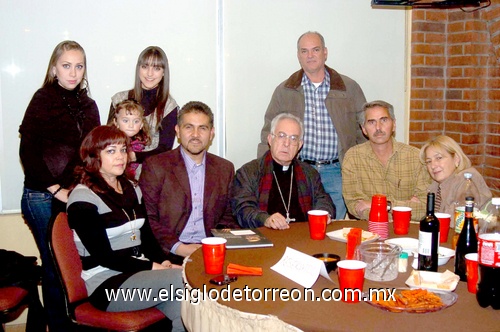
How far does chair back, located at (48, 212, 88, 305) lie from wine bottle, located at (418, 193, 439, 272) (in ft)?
4.73

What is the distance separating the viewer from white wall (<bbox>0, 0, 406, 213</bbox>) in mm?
3670

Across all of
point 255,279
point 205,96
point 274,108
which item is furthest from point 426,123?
point 255,279

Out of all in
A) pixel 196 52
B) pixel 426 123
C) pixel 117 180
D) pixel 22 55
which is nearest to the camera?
pixel 117 180

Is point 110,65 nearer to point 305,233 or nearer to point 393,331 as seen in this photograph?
point 305,233

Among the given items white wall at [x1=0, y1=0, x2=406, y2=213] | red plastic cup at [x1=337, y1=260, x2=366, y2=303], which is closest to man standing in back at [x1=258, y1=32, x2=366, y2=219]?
white wall at [x1=0, y1=0, x2=406, y2=213]

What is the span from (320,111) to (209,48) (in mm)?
930

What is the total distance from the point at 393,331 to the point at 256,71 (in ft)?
9.58

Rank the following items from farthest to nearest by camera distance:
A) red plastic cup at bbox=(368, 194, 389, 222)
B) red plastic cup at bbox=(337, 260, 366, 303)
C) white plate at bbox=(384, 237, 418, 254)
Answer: red plastic cup at bbox=(368, 194, 389, 222) → white plate at bbox=(384, 237, 418, 254) → red plastic cup at bbox=(337, 260, 366, 303)

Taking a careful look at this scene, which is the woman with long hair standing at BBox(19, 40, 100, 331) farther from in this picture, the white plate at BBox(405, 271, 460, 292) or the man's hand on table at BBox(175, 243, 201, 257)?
the white plate at BBox(405, 271, 460, 292)

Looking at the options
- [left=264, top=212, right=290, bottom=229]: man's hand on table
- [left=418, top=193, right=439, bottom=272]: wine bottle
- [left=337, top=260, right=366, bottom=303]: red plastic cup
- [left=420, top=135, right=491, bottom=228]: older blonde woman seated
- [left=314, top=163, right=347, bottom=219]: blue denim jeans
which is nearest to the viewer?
[left=337, top=260, right=366, bottom=303]: red plastic cup

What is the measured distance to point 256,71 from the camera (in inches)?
165

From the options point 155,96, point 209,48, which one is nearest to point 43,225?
point 155,96

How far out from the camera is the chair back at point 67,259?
2.36 metres

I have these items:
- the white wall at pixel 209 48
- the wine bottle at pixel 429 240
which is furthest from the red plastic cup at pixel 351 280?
the white wall at pixel 209 48
